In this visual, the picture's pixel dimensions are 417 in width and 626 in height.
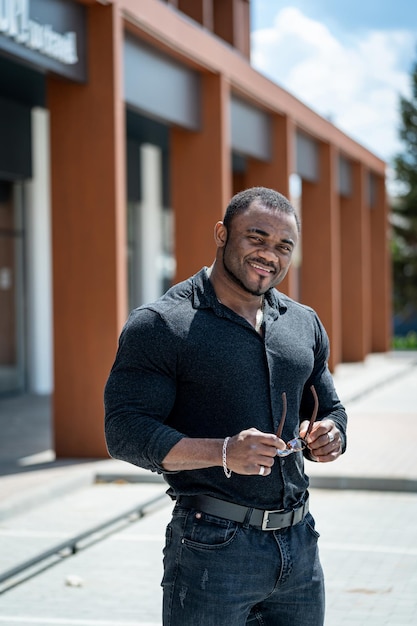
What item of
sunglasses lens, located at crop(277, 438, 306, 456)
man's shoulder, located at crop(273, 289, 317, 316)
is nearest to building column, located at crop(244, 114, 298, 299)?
man's shoulder, located at crop(273, 289, 317, 316)

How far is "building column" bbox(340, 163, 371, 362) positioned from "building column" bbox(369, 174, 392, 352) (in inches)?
119

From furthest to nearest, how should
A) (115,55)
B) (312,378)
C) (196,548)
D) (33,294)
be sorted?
1. (33,294)
2. (115,55)
3. (312,378)
4. (196,548)

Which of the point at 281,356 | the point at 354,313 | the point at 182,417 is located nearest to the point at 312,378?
the point at 281,356

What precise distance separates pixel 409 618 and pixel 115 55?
687cm

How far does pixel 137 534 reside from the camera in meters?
8.48

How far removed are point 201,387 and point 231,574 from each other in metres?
0.52

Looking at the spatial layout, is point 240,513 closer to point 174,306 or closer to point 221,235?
point 174,306

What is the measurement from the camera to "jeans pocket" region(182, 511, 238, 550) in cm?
312

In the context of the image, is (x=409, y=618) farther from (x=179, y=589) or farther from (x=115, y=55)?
(x=115, y=55)

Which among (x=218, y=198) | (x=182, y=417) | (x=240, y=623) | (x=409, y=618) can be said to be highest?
(x=218, y=198)

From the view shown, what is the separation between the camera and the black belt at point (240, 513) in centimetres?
314

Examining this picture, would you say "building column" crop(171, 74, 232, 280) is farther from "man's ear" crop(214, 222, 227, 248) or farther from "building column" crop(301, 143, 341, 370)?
"man's ear" crop(214, 222, 227, 248)

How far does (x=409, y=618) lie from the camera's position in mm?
6230

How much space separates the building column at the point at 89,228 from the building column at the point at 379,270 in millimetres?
19161
